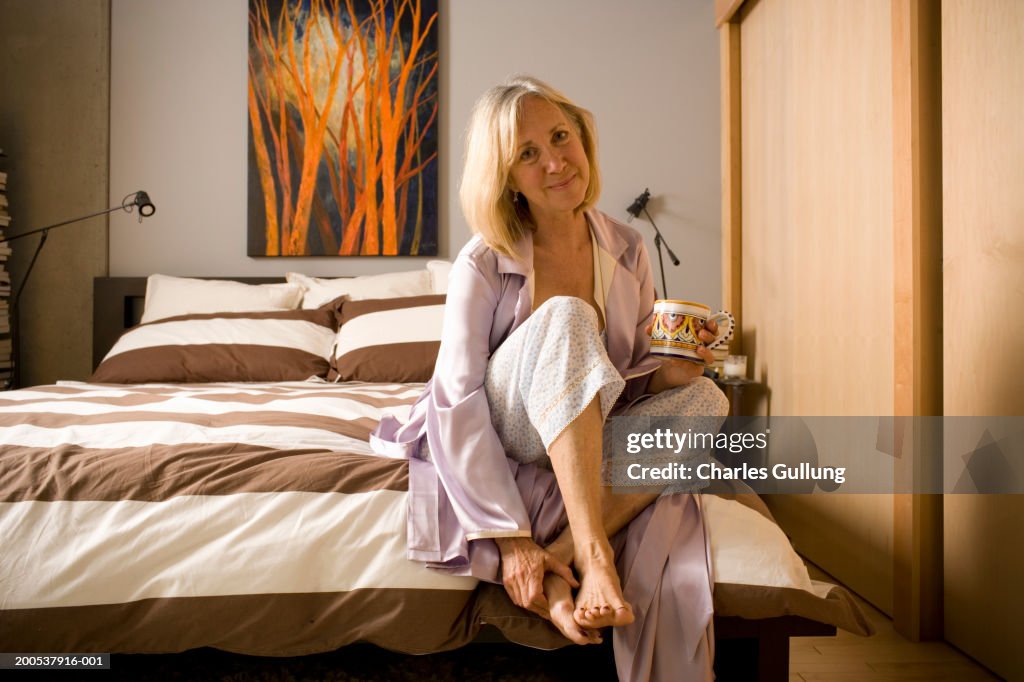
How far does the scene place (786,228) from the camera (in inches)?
97.4

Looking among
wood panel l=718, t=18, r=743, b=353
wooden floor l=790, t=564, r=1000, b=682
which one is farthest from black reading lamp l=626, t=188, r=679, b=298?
wooden floor l=790, t=564, r=1000, b=682

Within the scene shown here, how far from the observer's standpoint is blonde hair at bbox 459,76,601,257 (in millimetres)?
1375

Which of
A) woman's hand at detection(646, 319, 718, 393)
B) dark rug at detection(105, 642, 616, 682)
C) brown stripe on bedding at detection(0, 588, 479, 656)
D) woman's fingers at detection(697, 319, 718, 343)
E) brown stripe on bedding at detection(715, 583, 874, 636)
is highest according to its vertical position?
woman's fingers at detection(697, 319, 718, 343)

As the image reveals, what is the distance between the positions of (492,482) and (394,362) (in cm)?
133

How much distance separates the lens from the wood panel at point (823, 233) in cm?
183

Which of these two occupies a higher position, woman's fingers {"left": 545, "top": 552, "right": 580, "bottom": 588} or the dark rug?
woman's fingers {"left": 545, "top": 552, "right": 580, "bottom": 588}

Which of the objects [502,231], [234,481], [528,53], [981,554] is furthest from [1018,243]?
[528,53]

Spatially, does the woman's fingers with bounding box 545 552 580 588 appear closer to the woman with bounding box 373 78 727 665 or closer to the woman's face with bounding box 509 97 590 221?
the woman with bounding box 373 78 727 665

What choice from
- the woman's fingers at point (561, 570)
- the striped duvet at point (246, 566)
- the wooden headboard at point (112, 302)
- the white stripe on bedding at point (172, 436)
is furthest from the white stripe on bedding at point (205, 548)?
the wooden headboard at point (112, 302)

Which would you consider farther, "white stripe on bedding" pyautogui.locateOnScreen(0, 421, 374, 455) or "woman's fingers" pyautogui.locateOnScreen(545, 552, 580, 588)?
"white stripe on bedding" pyautogui.locateOnScreen(0, 421, 374, 455)

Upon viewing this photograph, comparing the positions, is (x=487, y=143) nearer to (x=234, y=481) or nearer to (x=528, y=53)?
(x=234, y=481)

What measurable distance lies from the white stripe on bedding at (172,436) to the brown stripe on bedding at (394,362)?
901mm

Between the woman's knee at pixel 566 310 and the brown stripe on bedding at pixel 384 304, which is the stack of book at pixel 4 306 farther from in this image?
the woman's knee at pixel 566 310

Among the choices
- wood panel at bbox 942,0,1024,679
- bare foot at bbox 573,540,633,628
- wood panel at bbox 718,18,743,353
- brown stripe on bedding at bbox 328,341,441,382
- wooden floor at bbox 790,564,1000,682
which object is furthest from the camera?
wood panel at bbox 718,18,743,353
